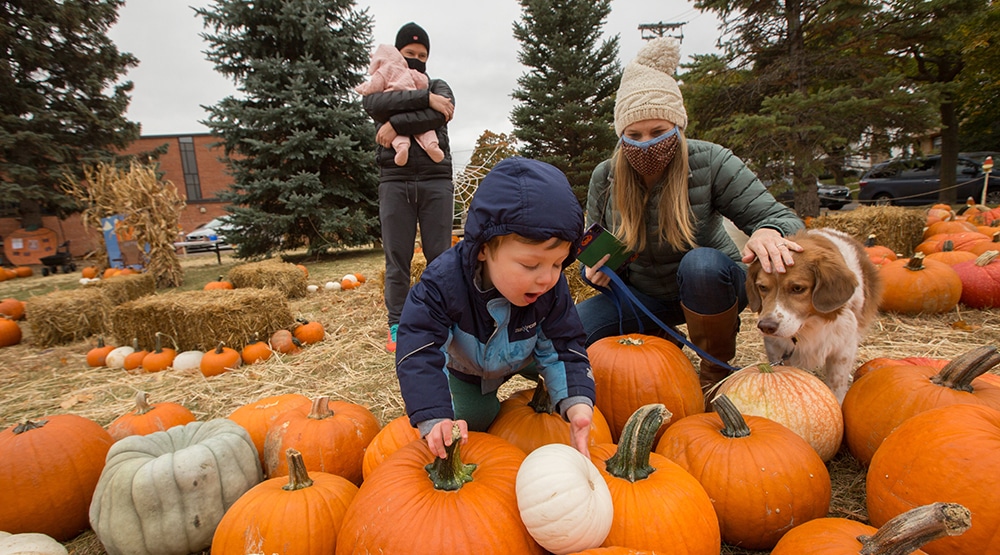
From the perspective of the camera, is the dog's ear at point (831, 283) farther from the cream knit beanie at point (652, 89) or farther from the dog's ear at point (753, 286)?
the cream knit beanie at point (652, 89)

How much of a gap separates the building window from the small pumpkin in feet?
135

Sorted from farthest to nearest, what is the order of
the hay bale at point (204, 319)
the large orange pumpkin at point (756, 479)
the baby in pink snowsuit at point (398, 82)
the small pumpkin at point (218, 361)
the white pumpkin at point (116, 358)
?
1. the hay bale at point (204, 319)
2. the white pumpkin at point (116, 358)
3. the small pumpkin at point (218, 361)
4. the baby in pink snowsuit at point (398, 82)
5. the large orange pumpkin at point (756, 479)

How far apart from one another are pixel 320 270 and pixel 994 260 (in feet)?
33.2

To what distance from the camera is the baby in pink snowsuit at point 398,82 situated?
11.8ft

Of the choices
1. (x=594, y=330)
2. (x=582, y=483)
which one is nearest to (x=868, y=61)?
(x=594, y=330)

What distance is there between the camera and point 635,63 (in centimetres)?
257

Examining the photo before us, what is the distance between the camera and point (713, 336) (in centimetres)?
251

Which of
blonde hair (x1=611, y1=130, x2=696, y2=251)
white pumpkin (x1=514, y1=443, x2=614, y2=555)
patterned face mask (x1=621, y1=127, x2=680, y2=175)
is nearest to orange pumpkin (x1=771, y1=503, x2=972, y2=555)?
white pumpkin (x1=514, y1=443, x2=614, y2=555)

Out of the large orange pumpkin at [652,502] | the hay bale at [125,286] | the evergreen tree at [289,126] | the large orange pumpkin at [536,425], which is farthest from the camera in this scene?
the evergreen tree at [289,126]

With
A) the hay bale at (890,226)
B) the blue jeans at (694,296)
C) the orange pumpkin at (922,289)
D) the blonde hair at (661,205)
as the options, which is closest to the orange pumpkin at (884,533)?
the blue jeans at (694,296)

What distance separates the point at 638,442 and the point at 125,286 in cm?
843

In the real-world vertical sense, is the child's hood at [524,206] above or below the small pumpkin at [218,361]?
above

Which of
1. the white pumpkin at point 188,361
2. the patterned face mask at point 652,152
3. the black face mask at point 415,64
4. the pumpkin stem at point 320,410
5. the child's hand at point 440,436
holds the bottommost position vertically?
the white pumpkin at point 188,361

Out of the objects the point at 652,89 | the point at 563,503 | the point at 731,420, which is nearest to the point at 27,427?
the point at 563,503
